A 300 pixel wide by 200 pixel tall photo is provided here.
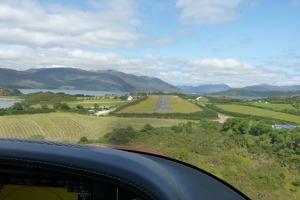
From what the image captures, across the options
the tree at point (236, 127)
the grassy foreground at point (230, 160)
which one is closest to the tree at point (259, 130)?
the tree at point (236, 127)

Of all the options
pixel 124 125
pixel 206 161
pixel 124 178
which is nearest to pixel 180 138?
pixel 206 161

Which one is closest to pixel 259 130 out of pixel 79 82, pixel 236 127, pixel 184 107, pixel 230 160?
pixel 236 127

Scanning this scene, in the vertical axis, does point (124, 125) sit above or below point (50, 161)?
below

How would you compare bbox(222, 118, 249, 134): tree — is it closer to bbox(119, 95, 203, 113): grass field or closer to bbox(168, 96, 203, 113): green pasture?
bbox(119, 95, 203, 113): grass field

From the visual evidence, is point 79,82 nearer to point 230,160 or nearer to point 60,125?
point 60,125

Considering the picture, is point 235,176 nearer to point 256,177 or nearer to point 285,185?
point 256,177

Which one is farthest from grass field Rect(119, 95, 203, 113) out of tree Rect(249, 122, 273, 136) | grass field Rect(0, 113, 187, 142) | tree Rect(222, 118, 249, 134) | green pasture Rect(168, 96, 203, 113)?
tree Rect(249, 122, 273, 136)

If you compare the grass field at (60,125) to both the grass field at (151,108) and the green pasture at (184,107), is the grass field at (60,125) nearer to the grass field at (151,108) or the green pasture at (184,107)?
the grass field at (151,108)

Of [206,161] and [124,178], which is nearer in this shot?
[124,178]
